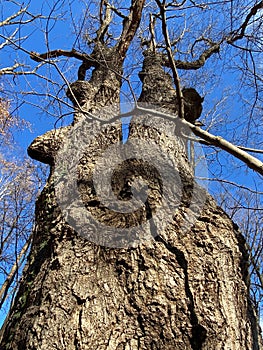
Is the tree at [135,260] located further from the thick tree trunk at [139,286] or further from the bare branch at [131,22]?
the bare branch at [131,22]

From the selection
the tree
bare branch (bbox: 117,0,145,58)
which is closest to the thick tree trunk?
the tree

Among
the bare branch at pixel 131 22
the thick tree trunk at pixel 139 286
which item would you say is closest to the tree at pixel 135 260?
the thick tree trunk at pixel 139 286

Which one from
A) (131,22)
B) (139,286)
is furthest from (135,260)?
(131,22)

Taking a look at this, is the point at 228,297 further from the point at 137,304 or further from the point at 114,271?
the point at 114,271

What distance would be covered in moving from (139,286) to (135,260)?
146mm

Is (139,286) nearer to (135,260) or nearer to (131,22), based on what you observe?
(135,260)

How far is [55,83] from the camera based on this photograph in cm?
218

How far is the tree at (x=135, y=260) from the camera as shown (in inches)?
56.5

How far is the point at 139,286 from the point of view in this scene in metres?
1.55

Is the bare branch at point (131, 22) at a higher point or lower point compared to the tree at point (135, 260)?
higher

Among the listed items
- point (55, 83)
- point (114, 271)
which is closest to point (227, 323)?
point (114, 271)

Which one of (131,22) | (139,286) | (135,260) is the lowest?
(139,286)

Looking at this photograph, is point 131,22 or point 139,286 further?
point 131,22

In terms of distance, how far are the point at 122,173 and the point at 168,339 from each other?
1079mm
